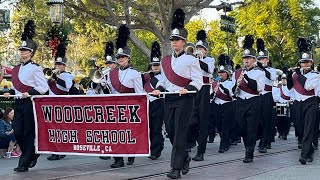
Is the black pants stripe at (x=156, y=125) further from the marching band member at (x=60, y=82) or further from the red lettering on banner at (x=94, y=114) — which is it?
the red lettering on banner at (x=94, y=114)

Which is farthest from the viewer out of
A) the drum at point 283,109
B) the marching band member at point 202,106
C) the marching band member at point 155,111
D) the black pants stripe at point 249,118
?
the drum at point 283,109

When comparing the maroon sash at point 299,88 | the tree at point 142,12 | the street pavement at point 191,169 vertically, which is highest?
the tree at point 142,12

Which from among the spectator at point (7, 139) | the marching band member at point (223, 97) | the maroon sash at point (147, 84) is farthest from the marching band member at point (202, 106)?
the spectator at point (7, 139)

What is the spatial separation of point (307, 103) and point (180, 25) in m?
3.29

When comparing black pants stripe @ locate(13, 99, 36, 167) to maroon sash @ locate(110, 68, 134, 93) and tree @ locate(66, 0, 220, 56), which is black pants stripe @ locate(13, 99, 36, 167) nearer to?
maroon sash @ locate(110, 68, 134, 93)

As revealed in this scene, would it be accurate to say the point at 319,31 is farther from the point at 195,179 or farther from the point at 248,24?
the point at 195,179

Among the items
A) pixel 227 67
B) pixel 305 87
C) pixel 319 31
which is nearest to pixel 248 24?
pixel 319 31

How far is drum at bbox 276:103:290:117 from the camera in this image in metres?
19.6

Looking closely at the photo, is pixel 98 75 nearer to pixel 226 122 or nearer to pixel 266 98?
pixel 226 122

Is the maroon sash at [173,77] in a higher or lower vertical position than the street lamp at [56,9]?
lower

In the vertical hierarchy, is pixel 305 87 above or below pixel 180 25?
below

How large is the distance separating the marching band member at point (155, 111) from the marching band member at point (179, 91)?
9.89ft

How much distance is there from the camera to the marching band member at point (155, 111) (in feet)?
43.4

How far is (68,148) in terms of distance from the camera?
11.1 meters
